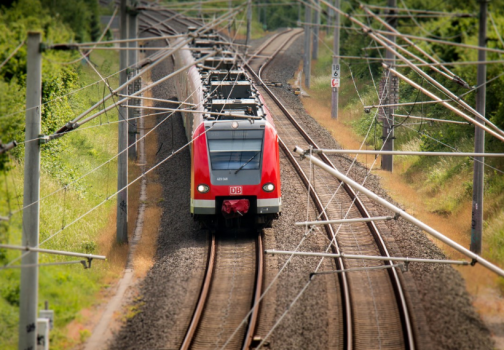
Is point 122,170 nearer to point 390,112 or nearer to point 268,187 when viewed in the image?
point 268,187

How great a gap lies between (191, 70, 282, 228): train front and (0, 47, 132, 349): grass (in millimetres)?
2852

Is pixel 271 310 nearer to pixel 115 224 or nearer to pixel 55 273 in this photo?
pixel 55 273

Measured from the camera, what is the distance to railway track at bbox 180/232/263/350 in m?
12.8

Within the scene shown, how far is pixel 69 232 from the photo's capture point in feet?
59.3

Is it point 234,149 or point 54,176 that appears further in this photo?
point 54,176

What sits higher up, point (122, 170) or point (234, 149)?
point (234, 149)

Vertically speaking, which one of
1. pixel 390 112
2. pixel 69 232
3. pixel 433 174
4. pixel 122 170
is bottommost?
pixel 69 232

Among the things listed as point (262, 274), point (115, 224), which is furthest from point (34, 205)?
point (115, 224)

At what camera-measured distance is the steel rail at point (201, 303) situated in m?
12.5

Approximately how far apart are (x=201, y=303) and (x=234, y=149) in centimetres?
481

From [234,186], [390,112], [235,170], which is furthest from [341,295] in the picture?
[390,112]

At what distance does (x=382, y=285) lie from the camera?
1503 centimetres

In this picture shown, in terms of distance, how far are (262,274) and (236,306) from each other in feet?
5.34

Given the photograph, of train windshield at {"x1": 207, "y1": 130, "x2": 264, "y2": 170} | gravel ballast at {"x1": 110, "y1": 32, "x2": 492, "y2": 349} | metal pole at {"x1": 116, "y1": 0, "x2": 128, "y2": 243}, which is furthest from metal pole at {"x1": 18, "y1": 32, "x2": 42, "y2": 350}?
train windshield at {"x1": 207, "y1": 130, "x2": 264, "y2": 170}
